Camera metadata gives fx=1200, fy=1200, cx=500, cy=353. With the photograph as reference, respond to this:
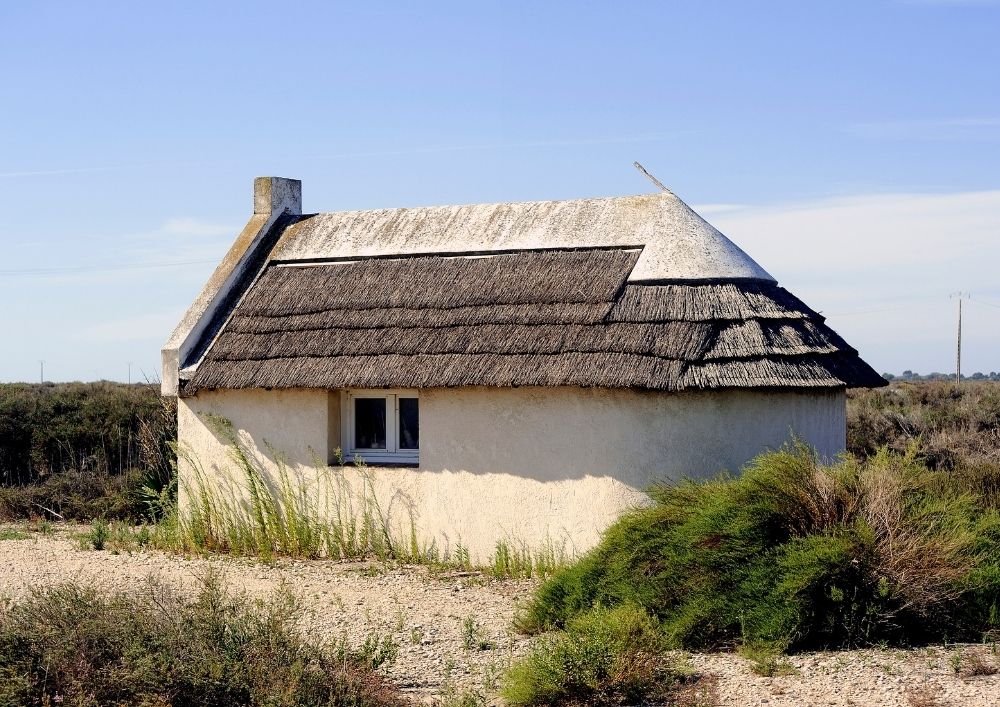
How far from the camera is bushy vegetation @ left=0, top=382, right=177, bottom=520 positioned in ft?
59.8

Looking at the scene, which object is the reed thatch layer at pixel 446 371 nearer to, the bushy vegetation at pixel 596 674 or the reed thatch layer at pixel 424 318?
the reed thatch layer at pixel 424 318

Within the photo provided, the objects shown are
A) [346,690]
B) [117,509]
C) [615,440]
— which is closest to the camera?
[346,690]

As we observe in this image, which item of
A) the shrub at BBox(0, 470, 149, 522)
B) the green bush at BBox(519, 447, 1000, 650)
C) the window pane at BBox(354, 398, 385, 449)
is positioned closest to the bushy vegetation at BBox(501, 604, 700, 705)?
the green bush at BBox(519, 447, 1000, 650)

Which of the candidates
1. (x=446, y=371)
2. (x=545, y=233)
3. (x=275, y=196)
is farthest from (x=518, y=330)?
(x=275, y=196)

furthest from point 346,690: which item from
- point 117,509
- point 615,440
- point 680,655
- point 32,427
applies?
point 32,427

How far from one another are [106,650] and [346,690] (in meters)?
1.48

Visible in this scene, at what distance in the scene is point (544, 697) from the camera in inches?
286

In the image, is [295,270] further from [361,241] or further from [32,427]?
[32,427]

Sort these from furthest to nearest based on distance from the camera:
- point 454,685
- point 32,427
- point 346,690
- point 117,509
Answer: point 32,427 < point 117,509 < point 454,685 < point 346,690

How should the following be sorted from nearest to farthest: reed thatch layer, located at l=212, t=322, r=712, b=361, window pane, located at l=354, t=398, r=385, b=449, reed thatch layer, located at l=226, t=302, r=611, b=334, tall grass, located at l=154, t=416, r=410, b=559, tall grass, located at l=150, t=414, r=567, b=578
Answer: reed thatch layer, located at l=212, t=322, r=712, b=361 < reed thatch layer, located at l=226, t=302, r=611, b=334 < tall grass, located at l=150, t=414, r=567, b=578 < tall grass, located at l=154, t=416, r=410, b=559 < window pane, located at l=354, t=398, r=385, b=449

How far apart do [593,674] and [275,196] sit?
32.0ft

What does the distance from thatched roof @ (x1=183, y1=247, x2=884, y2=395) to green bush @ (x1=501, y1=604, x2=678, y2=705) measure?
3962mm

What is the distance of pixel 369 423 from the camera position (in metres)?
13.5

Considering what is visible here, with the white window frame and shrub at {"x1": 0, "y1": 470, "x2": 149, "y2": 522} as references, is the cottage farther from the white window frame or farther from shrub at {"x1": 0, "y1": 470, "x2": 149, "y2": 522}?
shrub at {"x1": 0, "y1": 470, "x2": 149, "y2": 522}
